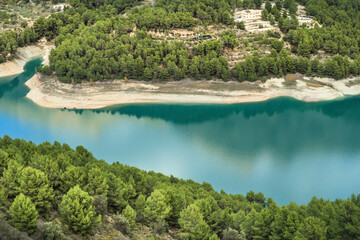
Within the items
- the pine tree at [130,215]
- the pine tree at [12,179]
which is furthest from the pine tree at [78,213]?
the pine tree at [12,179]

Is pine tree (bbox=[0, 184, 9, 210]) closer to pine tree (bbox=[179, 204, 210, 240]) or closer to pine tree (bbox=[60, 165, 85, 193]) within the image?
pine tree (bbox=[60, 165, 85, 193])

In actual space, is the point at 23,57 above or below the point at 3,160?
below

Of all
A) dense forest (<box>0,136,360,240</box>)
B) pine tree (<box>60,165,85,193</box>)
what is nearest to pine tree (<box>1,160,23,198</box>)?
dense forest (<box>0,136,360,240</box>)

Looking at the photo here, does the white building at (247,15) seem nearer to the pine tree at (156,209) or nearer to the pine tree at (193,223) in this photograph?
the pine tree at (156,209)

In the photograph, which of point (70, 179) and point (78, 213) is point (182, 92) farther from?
point (78, 213)

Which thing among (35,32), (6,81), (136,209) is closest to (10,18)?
(35,32)

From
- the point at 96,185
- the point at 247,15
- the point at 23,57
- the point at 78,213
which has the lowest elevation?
the point at 96,185

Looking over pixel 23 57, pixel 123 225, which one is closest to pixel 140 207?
pixel 123 225
